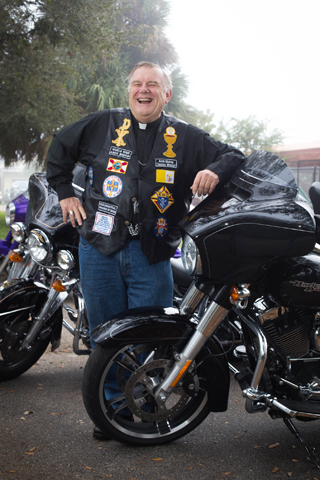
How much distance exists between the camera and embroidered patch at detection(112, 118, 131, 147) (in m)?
2.40

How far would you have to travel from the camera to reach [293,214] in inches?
80.0

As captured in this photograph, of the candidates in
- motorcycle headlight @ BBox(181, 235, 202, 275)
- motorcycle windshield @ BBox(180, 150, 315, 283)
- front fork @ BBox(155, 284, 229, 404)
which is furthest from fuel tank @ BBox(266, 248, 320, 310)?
motorcycle headlight @ BBox(181, 235, 202, 275)

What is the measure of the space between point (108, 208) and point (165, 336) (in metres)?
0.70

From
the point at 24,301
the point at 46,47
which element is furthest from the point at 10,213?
the point at 46,47

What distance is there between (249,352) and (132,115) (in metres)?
1.38

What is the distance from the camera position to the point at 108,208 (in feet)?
7.76

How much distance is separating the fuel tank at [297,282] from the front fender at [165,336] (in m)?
0.42

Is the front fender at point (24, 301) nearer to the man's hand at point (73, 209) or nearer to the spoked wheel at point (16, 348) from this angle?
the spoked wheel at point (16, 348)

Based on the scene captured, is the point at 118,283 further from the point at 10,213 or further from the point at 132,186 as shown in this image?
the point at 10,213

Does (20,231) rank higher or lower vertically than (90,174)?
lower

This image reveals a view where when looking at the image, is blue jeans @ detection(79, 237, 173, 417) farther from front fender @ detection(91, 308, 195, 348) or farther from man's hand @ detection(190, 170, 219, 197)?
man's hand @ detection(190, 170, 219, 197)

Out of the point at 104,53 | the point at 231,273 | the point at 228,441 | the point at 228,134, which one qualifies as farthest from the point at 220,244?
the point at 228,134

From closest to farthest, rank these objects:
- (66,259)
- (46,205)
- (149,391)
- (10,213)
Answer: (149,391), (66,259), (46,205), (10,213)

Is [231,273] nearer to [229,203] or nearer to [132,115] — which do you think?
[229,203]
